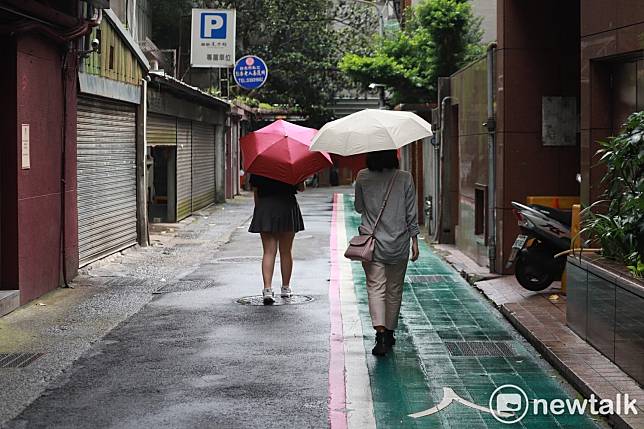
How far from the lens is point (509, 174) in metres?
13.2

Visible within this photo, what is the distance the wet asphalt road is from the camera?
6.43 m

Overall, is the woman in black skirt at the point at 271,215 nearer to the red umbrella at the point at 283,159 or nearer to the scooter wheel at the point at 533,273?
the red umbrella at the point at 283,159

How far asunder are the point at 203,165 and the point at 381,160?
852 inches

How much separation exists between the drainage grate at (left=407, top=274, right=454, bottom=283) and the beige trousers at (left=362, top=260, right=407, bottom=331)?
4623 mm

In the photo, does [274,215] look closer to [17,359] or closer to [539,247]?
[539,247]

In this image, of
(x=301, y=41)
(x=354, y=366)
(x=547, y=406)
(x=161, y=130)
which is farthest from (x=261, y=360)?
(x=301, y=41)

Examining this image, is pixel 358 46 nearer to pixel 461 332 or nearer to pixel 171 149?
pixel 171 149

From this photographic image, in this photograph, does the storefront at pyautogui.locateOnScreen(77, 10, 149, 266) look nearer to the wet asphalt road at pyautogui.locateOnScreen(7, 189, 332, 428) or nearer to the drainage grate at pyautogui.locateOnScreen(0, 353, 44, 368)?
the wet asphalt road at pyautogui.locateOnScreen(7, 189, 332, 428)

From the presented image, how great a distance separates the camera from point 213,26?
26.2 meters

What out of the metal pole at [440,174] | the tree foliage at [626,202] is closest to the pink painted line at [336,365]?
the tree foliage at [626,202]

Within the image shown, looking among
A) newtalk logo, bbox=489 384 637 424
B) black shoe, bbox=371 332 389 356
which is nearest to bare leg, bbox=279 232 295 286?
black shoe, bbox=371 332 389 356

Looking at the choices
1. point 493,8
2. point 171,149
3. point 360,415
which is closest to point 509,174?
point 360,415

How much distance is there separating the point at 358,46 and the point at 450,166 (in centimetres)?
2677

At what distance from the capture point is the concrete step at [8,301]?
33.6ft
